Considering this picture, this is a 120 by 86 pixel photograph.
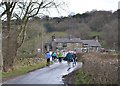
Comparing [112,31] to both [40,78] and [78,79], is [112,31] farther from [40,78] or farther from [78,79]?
[78,79]

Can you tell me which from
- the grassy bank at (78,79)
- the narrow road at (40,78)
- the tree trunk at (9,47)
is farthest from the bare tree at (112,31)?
the tree trunk at (9,47)

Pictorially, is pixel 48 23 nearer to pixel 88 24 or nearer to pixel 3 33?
pixel 3 33

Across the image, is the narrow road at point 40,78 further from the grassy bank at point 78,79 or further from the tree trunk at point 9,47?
the tree trunk at point 9,47

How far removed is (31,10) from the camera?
1345 inches

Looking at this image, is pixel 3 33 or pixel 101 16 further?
pixel 101 16

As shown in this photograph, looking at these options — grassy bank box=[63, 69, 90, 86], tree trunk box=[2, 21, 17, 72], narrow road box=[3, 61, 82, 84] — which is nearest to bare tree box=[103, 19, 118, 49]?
narrow road box=[3, 61, 82, 84]

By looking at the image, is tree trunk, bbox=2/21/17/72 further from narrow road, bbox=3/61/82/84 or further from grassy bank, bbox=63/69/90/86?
grassy bank, bbox=63/69/90/86

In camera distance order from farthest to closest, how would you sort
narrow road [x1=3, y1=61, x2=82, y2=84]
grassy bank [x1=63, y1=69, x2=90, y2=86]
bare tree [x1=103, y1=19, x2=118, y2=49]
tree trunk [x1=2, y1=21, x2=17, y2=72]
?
bare tree [x1=103, y1=19, x2=118, y2=49] < tree trunk [x1=2, y1=21, x2=17, y2=72] < narrow road [x1=3, y1=61, x2=82, y2=84] < grassy bank [x1=63, y1=69, x2=90, y2=86]

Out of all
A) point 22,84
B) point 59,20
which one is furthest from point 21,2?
point 22,84

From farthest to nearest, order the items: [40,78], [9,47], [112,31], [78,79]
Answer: [112,31], [9,47], [40,78], [78,79]

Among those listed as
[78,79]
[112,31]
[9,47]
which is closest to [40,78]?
[78,79]

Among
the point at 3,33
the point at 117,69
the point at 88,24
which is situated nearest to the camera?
the point at 117,69

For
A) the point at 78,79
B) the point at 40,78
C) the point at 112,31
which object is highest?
the point at 112,31

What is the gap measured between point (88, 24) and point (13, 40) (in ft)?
64.7
